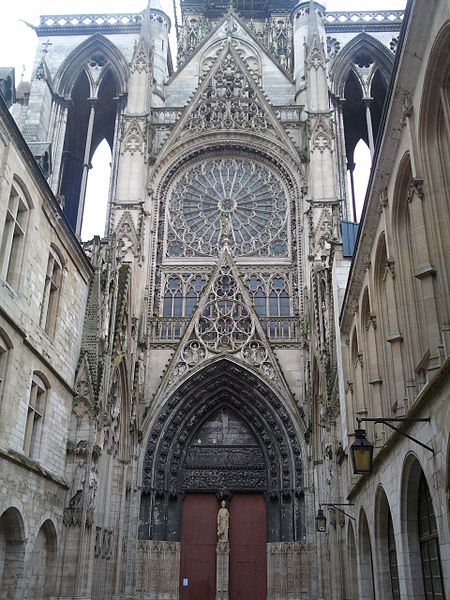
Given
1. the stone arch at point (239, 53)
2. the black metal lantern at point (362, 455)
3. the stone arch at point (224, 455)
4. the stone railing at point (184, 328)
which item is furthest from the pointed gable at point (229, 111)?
the black metal lantern at point (362, 455)

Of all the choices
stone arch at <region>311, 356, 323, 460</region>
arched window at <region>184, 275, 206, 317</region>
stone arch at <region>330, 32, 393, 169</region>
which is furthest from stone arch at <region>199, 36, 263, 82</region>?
stone arch at <region>311, 356, 323, 460</region>

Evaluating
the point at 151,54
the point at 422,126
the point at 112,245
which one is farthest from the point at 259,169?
the point at 422,126

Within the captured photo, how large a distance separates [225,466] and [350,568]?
8196 millimetres

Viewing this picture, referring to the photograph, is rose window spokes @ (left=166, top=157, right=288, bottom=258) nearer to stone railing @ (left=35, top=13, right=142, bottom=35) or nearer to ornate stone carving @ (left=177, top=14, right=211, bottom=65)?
stone railing @ (left=35, top=13, right=142, bottom=35)

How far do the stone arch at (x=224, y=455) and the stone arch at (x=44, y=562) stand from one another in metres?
7.77

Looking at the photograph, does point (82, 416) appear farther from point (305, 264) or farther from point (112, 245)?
point (305, 264)

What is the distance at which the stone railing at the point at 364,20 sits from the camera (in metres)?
32.8

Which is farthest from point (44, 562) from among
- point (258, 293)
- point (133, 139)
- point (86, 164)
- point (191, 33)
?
point (191, 33)

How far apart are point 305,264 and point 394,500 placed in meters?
16.5

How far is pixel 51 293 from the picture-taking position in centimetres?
1680

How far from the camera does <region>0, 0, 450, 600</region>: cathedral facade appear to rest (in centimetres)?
1046

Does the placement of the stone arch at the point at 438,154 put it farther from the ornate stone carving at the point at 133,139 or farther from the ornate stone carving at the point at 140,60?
the ornate stone carving at the point at 140,60

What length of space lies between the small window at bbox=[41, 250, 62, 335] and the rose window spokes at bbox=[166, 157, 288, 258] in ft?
37.1

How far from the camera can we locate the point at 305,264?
2683cm
